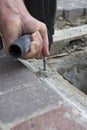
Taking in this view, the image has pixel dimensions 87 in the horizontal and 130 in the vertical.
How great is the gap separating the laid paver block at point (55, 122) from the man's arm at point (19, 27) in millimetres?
300

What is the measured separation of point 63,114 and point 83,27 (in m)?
1.48

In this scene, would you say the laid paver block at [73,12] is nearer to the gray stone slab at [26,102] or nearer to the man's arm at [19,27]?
the gray stone slab at [26,102]

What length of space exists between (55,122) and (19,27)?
0.48 m

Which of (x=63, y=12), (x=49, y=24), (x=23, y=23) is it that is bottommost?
(x=63, y=12)

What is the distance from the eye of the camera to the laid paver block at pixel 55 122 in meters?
1.61

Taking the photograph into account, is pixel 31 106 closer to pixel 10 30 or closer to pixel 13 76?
pixel 13 76

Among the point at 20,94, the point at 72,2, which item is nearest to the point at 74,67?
the point at 20,94

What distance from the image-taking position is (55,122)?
164cm

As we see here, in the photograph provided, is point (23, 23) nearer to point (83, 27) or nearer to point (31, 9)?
point (31, 9)

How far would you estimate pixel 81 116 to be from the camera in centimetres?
170

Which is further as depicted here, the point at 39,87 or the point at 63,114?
the point at 39,87

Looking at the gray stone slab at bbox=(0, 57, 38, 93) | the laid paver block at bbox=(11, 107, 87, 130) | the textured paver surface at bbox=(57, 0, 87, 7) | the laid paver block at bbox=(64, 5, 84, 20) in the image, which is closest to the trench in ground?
the gray stone slab at bbox=(0, 57, 38, 93)

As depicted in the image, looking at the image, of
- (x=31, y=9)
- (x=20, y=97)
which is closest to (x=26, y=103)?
(x=20, y=97)

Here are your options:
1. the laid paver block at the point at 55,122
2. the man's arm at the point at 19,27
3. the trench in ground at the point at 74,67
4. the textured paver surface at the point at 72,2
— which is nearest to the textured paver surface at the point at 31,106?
the laid paver block at the point at 55,122
